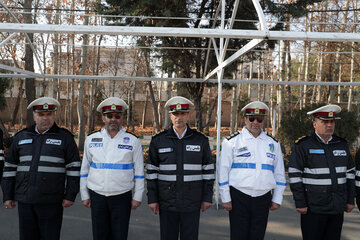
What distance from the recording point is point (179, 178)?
2.99 metres

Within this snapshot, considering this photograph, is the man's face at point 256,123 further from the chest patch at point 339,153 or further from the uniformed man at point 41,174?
the uniformed man at point 41,174

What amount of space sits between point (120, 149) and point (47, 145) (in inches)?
29.6

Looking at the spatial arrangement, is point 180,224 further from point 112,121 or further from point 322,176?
point 322,176

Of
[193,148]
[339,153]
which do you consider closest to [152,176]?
[193,148]

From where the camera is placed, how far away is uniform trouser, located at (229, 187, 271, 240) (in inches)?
119

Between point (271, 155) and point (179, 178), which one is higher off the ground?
point (271, 155)

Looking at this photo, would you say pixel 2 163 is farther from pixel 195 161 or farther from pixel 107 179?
pixel 195 161

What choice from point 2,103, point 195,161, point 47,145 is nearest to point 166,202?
point 195,161

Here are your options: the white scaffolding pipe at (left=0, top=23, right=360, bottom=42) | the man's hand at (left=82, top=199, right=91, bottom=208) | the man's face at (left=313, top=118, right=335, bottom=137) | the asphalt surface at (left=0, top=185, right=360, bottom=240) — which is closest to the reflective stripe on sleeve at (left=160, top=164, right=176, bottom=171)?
the man's hand at (left=82, top=199, right=91, bottom=208)

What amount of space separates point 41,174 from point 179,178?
140cm

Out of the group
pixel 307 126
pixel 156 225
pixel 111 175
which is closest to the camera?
pixel 111 175

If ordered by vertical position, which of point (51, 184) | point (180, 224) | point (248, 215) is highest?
point (51, 184)

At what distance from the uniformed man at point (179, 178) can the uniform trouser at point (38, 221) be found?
1012 mm

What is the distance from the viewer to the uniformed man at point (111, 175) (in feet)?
9.87
